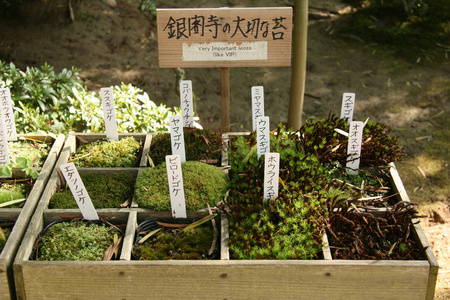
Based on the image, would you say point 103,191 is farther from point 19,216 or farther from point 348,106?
point 348,106

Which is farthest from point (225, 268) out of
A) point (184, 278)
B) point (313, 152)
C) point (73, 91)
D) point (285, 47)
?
point (73, 91)

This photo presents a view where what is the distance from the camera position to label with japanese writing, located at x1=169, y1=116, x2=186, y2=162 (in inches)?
115

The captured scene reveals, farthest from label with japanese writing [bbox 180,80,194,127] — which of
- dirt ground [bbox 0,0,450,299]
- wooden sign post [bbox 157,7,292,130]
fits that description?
dirt ground [bbox 0,0,450,299]

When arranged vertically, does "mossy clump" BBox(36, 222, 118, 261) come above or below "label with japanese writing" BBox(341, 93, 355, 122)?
below

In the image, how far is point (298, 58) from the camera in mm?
4293

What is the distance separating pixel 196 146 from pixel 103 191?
75 centimetres

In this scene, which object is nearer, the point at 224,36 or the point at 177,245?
the point at 177,245

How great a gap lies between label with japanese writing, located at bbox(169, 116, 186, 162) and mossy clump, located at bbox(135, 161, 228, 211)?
0.31ft

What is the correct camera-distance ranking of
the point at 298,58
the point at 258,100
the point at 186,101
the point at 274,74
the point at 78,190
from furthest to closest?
the point at 274,74, the point at 298,58, the point at 186,101, the point at 258,100, the point at 78,190

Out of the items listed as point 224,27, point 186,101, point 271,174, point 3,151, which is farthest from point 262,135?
point 3,151

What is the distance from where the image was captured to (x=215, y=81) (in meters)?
6.73

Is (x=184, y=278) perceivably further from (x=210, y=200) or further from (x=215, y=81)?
(x=215, y=81)

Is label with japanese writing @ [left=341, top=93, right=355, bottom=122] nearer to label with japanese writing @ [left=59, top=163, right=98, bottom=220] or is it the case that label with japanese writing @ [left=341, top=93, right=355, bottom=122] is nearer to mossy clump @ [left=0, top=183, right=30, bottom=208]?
label with japanese writing @ [left=59, top=163, right=98, bottom=220]

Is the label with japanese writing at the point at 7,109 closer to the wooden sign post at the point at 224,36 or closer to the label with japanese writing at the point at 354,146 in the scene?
the wooden sign post at the point at 224,36
